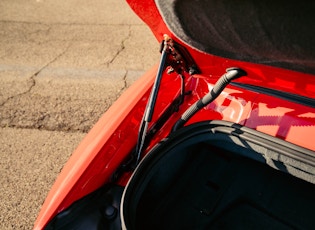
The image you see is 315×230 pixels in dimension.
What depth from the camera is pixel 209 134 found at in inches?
57.0

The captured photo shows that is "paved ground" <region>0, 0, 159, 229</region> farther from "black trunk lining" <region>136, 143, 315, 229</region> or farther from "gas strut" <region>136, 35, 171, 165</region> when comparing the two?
"gas strut" <region>136, 35, 171, 165</region>

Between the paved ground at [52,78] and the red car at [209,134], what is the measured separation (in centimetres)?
110

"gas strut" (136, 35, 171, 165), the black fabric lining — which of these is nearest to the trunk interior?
"gas strut" (136, 35, 171, 165)

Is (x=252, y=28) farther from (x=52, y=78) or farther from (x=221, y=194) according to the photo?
(x=52, y=78)

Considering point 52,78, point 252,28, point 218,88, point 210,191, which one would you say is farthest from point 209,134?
point 52,78

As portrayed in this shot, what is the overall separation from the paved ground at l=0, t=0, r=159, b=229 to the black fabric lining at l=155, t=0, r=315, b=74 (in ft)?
6.33

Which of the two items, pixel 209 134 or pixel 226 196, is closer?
pixel 209 134

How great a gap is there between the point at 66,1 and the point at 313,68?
5.93 meters

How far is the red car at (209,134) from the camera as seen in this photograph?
2.79ft

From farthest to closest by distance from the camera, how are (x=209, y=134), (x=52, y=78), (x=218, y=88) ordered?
(x=52, y=78) < (x=209, y=134) < (x=218, y=88)

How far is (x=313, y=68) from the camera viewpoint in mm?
919

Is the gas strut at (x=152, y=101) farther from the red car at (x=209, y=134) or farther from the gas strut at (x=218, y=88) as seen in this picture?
the gas strut at (x=218, y=88)

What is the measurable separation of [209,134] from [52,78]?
2828mm

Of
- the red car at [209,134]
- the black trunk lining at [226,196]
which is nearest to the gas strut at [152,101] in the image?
the red car at [209,134]
